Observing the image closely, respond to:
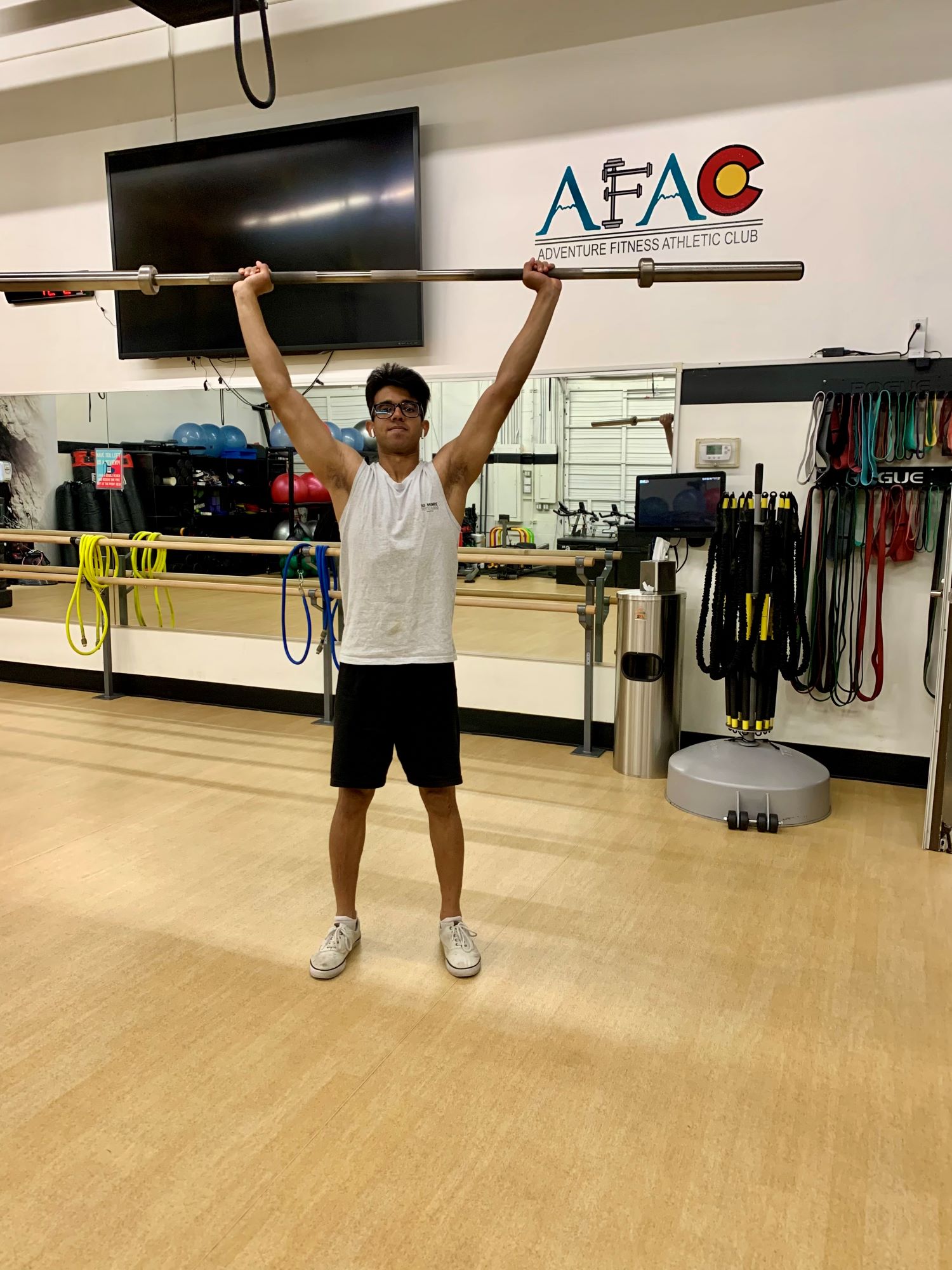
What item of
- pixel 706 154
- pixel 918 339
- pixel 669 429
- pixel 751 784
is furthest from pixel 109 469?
pixel 918 339

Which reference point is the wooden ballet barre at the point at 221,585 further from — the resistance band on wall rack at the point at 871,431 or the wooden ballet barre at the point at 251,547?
the resistance band on wall rack at the point at 871,431

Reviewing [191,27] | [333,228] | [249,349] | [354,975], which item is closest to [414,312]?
[333,228]

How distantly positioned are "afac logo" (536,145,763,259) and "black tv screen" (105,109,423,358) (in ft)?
2.58

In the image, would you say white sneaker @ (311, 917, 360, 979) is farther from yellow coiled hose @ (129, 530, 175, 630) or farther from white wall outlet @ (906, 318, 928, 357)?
yellow coiled hose @ (129, 530, 175, 630)

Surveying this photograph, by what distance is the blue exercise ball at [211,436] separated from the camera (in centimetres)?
562

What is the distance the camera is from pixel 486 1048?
7.12 ft

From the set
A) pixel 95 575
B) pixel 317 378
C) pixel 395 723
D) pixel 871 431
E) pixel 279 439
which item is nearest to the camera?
pixel 395 723

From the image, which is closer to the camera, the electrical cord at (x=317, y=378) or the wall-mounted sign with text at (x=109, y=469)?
the electrical cord at (x=317, y=378)

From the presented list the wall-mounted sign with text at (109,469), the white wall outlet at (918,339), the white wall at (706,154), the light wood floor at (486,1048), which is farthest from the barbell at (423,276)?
the wall-mounted sign with text at (109,469)

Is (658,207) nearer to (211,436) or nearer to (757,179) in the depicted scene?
(757,179)

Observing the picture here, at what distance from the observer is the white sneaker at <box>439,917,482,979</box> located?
2.48 metres

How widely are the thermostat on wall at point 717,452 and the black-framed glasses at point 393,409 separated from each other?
2322 millimetres

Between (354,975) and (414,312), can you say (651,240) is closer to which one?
(414,312)

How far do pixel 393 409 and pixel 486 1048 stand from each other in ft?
5.24
